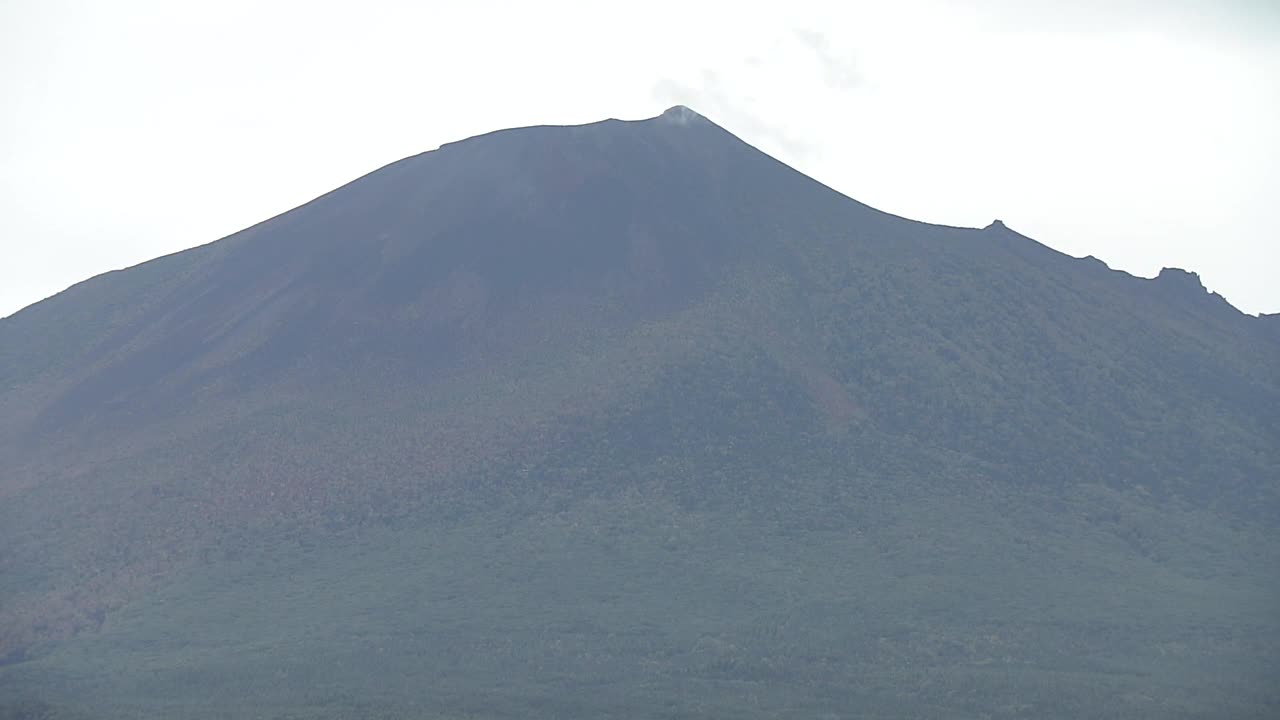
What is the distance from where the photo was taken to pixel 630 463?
76938 mm

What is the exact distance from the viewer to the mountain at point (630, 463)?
177 feet

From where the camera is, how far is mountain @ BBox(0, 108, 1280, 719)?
53.8m

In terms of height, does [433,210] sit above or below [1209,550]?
above

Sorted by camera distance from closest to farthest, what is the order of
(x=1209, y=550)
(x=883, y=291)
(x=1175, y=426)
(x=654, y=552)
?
1. (x=654, y=552)
2. (x=1209, y=550)
3. (x=1175, y=426)
4. (x=883, y=291)

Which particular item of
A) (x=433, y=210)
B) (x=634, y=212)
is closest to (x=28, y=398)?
(x=433, y=210)

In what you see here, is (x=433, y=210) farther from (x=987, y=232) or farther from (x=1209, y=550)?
(x=1209, y=550)

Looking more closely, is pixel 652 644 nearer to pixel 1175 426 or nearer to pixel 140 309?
pixel 1175 426

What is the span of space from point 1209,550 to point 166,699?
181ft

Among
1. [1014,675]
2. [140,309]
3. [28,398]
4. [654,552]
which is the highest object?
[140,309]

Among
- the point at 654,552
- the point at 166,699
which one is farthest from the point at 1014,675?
the point at 166,699

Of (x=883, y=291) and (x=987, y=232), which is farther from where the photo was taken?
(x=987, y=232)

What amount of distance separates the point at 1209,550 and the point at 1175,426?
16958 mm

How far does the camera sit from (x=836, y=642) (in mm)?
56469

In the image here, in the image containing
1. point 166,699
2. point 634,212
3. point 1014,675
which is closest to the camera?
Result: point 166,699
